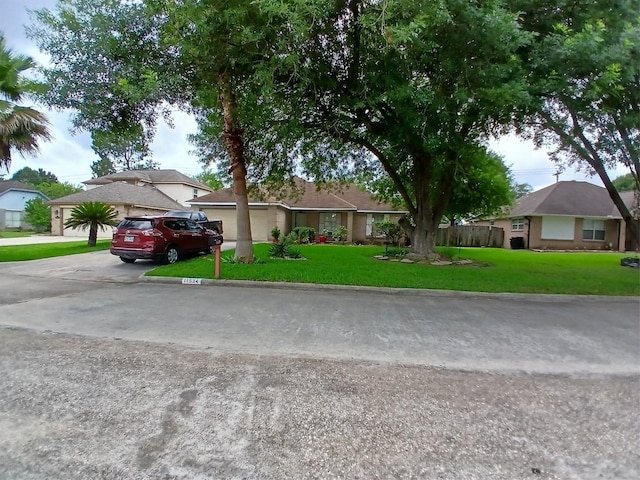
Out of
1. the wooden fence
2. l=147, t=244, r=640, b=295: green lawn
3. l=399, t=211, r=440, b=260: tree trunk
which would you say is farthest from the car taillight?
the wooden fence

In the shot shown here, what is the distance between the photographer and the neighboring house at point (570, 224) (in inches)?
1021

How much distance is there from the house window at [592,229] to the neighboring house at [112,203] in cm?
3096

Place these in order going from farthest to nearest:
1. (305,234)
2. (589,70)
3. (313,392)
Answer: (305,234) → (589,70) → (313,392)

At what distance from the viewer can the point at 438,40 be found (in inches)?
309

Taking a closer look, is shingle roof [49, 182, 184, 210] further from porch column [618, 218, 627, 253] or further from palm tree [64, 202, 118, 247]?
porch column [618, 218, 627, 253]

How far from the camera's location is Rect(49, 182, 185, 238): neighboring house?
27.1 m

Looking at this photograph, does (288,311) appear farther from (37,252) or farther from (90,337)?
(37,252)

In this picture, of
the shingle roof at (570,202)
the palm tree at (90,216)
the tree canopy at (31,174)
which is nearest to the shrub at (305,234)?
the palm tree at (90,216)

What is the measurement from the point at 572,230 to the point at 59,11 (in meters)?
29.6

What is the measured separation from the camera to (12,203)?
4128 centimetres

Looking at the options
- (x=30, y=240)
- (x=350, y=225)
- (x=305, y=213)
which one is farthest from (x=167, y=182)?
(x=350, y=225)

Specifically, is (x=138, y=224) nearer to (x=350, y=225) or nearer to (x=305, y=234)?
(x=305, y=234)

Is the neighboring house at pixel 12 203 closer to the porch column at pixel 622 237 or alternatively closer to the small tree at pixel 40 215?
the small tree at pixel 40 215

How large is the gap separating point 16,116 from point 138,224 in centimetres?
594
